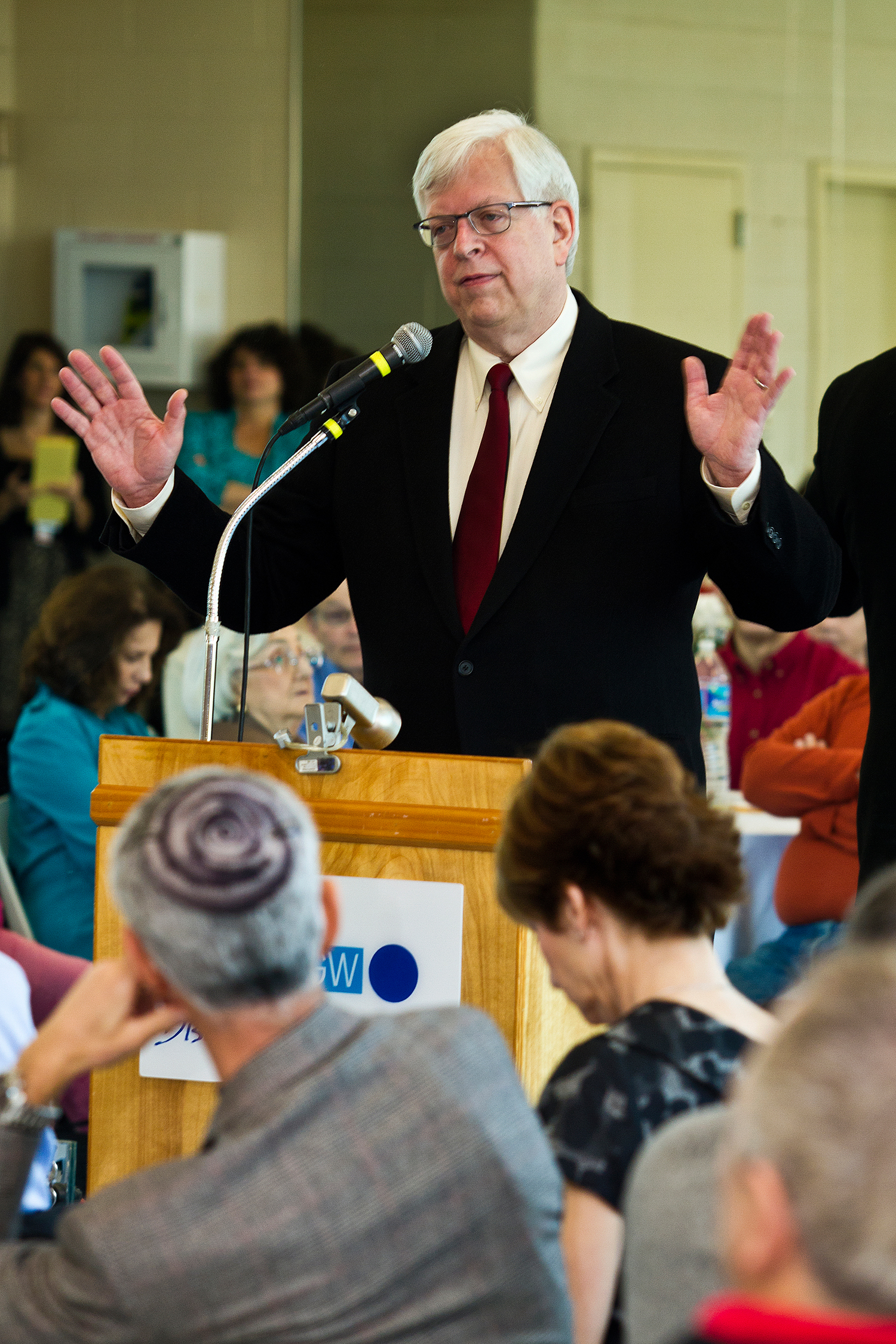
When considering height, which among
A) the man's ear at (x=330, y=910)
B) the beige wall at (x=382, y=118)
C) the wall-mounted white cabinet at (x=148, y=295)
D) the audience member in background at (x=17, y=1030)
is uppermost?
the beige wall at (x=382, y=118)

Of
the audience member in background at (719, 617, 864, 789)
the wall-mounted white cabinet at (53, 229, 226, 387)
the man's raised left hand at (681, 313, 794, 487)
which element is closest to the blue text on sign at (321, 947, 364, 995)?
the man's raised left hand at (681, 313, 794, 487)

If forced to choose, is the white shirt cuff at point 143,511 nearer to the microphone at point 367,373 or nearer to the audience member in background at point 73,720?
the microphone at point 367,373

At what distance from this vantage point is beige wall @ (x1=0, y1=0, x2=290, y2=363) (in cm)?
601

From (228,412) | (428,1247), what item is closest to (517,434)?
(428,1247)

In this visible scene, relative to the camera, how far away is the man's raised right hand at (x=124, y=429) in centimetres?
198

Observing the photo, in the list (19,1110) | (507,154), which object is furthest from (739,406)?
(19,1110)

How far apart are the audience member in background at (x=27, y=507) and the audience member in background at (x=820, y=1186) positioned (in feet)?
17.2

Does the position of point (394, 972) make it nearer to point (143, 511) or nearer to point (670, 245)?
point (143, 511)

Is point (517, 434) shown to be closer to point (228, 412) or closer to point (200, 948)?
point (200, 948)

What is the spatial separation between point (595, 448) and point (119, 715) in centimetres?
209

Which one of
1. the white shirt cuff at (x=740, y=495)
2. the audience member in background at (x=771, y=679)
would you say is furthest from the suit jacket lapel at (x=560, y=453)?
the audience member in background at (x=771, y=679)

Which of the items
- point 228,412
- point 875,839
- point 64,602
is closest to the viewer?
point 875,839

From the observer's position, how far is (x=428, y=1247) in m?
1.01

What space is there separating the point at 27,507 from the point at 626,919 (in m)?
4.89
